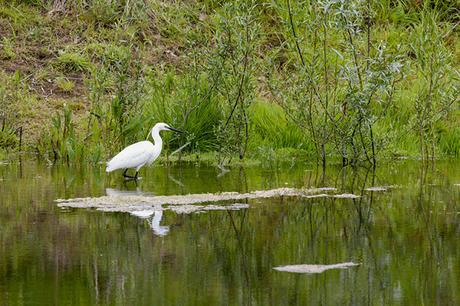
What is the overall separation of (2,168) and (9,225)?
471 centimetres

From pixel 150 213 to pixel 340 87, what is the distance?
602 cm

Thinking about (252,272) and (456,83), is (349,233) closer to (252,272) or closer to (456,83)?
(252,272)

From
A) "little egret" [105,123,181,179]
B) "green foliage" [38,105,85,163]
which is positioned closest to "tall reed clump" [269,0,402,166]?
"little egret" [105,123,181,179]

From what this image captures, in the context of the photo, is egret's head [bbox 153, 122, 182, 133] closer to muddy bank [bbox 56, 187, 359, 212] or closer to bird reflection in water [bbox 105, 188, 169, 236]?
bird reflection in water [bbox 105, 188, 169, 236]

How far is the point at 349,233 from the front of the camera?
8.85 m

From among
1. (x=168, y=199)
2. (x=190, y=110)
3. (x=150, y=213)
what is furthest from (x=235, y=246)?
(x=190, y=110)

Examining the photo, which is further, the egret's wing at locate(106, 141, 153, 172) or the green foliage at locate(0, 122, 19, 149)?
the green foliage at locate(0, 122, 19, 149)

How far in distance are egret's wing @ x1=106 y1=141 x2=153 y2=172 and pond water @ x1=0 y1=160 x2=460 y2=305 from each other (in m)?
0.42

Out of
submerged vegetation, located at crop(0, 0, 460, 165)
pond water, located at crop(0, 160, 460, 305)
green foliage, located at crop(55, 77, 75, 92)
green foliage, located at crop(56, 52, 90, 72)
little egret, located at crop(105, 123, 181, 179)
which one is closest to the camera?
pond water, located at crop(0, 160, 460, 305)

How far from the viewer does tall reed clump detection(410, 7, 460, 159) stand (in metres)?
14.5

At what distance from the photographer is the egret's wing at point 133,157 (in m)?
12.9

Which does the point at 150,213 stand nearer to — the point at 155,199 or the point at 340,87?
the point at 155,199

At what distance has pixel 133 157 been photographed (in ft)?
42.5

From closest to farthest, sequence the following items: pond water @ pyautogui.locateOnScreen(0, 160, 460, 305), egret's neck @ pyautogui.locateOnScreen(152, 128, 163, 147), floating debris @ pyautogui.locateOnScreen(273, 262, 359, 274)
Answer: pond water @ pyautogui.locateOnScreen(0, 160, 460, 305)
floating debris @ pyautogui.locateOnScreen(273, 262, 359, 274)
egret's neck @ pyautogui.locateOnScreen(152, 128, 163, 147)
